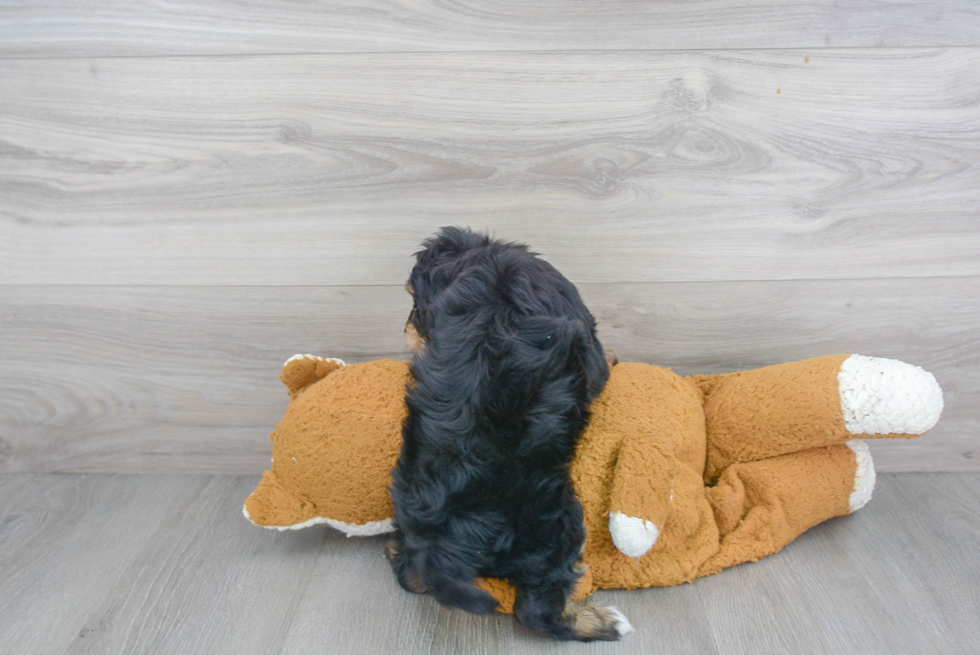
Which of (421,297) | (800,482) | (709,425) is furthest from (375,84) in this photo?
(800,482)

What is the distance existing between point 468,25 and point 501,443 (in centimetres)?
60

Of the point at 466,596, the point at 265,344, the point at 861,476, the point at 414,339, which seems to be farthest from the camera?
the point at 265,344

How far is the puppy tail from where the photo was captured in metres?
0.71

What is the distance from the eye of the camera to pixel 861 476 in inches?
36.1

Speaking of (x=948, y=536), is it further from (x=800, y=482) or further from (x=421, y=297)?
(x=421, y=297)

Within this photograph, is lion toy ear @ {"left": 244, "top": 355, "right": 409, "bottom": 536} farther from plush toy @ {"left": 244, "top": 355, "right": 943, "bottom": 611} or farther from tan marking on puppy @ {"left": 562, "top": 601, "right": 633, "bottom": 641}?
tan marking on puppy @ {"left": 562, "top": 601, "right": 633, "bottom": 641}

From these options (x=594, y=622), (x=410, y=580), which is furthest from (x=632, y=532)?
(x=410, y=580)

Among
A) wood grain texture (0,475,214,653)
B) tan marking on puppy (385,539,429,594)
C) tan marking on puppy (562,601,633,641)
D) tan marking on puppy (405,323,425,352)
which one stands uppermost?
tan marking on puppy (405,323,425,352)

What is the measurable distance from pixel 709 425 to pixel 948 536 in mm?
368

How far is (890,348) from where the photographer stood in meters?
1.03

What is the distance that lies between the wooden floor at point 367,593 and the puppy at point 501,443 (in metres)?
0.11

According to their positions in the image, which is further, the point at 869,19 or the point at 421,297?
the point at 869,19

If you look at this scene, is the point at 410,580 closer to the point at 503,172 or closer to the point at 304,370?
the point at 304,370

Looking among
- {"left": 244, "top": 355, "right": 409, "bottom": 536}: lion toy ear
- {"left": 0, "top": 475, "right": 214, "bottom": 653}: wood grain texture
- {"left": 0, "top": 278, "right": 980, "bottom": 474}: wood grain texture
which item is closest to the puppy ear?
{"left": 244, "top": 355, "right": 409, "bottom": 536}: lion toy ear
